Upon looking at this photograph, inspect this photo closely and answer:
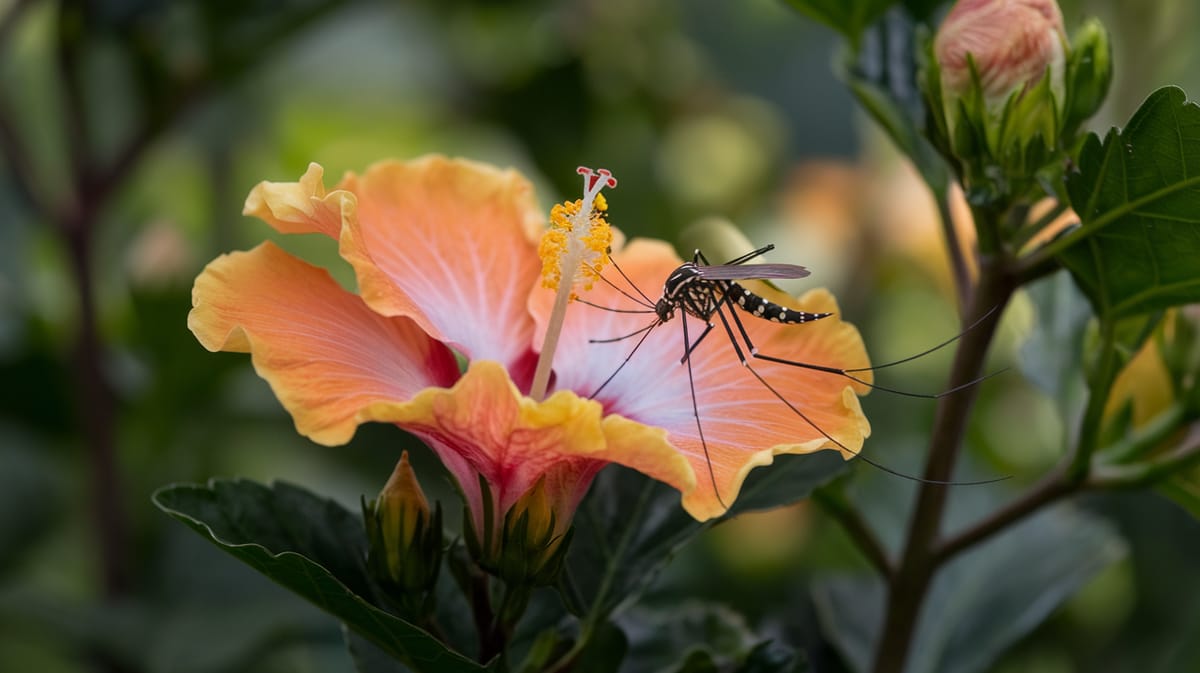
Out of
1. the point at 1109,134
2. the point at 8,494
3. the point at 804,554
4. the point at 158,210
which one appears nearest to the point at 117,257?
the point at 158,210

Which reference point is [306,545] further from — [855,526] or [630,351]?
[855,526]

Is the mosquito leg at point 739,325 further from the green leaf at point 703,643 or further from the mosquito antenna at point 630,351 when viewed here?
the green leaf at point 703,643

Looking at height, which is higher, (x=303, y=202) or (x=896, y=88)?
(x=896, y=88)

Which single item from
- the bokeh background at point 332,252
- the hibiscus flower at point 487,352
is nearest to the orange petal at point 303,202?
the hibiscus flower at point 487,352

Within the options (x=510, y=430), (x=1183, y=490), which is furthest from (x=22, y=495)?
(x=1183, y=490)

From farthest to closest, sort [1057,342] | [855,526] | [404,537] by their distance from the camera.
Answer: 1. [1057,342]
2. [855,526]
3. [404,537]

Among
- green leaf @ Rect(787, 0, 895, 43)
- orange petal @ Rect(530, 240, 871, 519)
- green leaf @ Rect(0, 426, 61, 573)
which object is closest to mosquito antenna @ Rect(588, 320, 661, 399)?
orange petal @ Rect(530, 240, 871, 519)

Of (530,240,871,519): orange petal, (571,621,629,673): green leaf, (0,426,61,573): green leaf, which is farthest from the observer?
(0,426,61,573): green leaf

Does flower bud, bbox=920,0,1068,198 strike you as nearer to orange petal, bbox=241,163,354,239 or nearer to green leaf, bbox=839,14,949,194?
green leaf, bbox=839,14,949,194

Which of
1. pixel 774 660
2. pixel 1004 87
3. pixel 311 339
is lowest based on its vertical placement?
pixel 774 660
